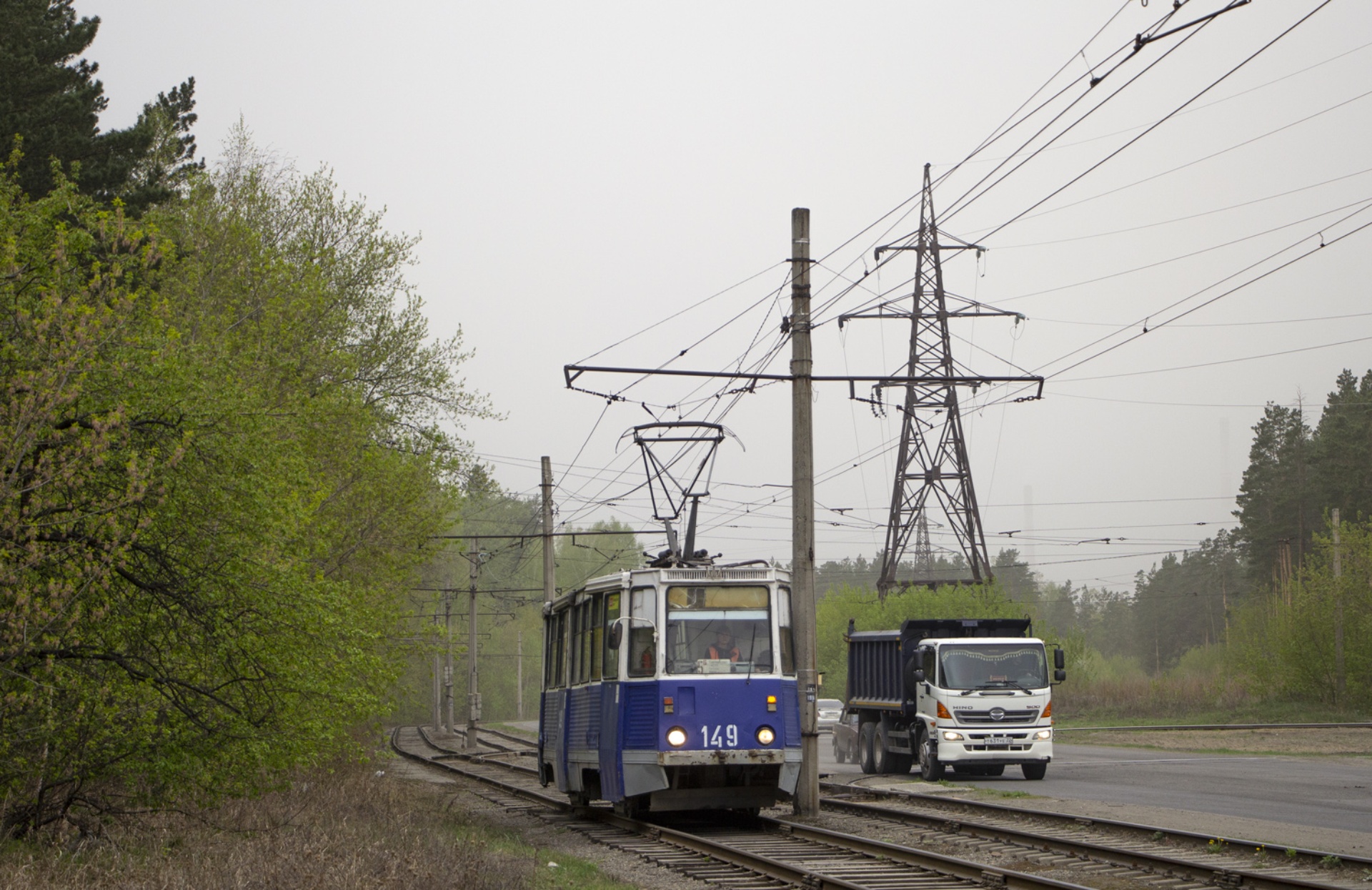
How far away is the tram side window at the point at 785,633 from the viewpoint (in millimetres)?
15680

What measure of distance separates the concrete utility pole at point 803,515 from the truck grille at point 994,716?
7.12 meters

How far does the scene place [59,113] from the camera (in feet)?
70.2

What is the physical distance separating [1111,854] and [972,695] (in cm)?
1195

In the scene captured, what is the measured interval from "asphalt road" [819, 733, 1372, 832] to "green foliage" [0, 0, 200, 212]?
57.6 ft

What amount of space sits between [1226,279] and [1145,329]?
1702mm

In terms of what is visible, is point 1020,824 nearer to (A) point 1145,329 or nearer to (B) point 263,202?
(A) point 1145,329

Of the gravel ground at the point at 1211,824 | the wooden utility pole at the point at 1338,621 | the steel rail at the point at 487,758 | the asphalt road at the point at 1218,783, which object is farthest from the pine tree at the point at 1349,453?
the gravel ground at the point at 1211,824

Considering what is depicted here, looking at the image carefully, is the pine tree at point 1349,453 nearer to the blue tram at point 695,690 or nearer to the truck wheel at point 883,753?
the truck wheel at point 883,753

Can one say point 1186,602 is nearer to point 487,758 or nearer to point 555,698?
point 487,758

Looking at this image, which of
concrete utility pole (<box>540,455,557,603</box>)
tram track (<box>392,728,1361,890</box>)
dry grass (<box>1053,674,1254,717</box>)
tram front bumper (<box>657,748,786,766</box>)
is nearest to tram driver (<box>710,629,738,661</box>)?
tram front bumper (<box>657,748,786,766</box>)

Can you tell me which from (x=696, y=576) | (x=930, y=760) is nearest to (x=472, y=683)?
(x=930, y=760)

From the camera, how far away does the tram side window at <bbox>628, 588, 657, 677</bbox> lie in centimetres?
1514

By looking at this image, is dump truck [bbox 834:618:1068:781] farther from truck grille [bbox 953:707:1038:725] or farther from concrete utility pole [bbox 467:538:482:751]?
concrete utility pole [bbox 467:538:482:751]

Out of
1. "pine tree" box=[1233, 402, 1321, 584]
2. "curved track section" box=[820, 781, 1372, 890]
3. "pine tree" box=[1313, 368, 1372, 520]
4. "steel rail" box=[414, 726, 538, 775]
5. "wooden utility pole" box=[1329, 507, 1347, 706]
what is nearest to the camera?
"curved track section" box=[820, 781, 1372, 890]
